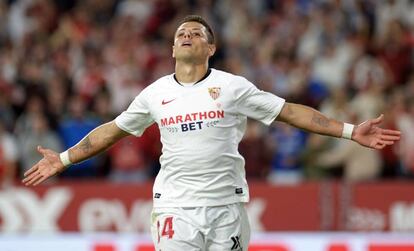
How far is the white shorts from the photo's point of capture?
24.5ft

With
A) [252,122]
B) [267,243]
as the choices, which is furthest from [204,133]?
[252,122]

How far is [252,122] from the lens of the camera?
49.3 ft

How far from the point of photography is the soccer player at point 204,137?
7.51 metres

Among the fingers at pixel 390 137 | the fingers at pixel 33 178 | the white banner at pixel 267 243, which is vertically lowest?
the white banner at pixel 267 243

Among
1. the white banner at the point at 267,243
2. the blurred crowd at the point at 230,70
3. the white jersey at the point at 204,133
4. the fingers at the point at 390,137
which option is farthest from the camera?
the blurred crowd at the point at 230,70

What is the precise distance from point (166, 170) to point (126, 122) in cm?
44

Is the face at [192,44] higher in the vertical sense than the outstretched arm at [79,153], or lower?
higher

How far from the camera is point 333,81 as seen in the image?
52.7 feet

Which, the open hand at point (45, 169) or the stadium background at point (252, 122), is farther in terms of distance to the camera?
the stadium background at point (252, 122)

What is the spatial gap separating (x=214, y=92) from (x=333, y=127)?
79cm

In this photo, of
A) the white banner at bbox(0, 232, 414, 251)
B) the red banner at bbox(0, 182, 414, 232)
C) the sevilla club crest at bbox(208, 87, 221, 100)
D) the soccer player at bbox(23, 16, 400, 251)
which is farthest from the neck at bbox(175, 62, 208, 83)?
the red banner at bbox(0, 182, 414, 232)

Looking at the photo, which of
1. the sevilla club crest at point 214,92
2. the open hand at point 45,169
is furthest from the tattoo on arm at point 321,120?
the open hand at point 45,169

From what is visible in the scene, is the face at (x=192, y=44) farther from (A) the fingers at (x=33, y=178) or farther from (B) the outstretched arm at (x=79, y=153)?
(A) the fingers at (x=33, y=178)

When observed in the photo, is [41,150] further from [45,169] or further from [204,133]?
[204,133]
